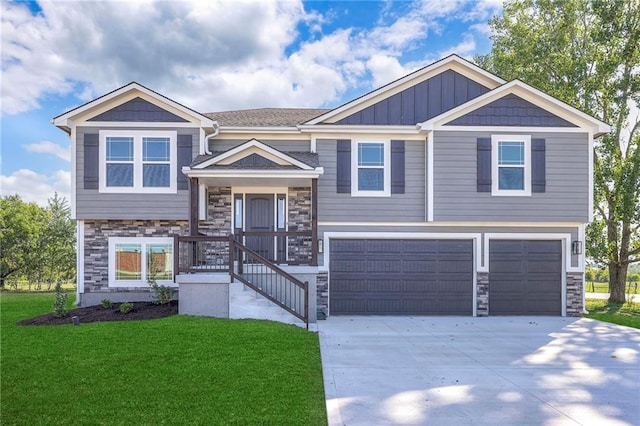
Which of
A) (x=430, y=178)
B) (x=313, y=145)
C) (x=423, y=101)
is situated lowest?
(x=430, y=178)

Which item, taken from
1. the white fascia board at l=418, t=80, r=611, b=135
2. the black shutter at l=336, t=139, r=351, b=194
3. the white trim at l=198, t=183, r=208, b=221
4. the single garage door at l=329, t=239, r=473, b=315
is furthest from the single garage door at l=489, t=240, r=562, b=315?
the white trim at l=198, t=183, r=208, b=221

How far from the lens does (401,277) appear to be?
1116 centimetres

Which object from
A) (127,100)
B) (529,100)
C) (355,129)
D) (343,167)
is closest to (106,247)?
(127,100)

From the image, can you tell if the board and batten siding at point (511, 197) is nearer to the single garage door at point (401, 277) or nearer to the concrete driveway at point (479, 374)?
the single garage door at point (401, 277)

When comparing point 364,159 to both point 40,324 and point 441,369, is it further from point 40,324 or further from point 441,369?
point 40,324

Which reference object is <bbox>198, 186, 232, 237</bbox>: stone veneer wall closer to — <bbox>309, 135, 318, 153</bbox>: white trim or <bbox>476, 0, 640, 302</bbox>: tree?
<bbox>309, 135, 318, 153</bbox>: white trim

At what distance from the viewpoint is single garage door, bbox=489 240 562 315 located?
1126cm

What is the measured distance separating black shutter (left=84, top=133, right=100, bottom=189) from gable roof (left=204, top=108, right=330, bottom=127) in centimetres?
337

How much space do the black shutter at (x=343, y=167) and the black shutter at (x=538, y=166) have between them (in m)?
4.89

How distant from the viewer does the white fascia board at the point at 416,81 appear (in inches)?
440

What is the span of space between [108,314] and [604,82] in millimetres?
17782

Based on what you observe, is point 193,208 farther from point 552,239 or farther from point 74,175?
point 552,239

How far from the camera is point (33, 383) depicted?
521 cm

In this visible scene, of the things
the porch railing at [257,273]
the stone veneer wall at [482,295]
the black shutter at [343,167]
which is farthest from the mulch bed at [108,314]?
the stone veneer wall at [482,295]
